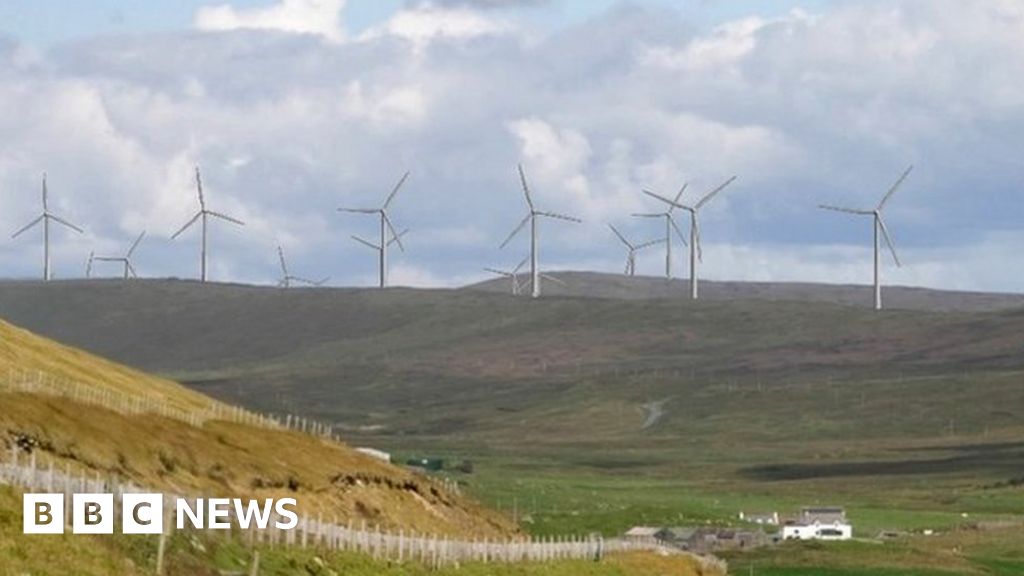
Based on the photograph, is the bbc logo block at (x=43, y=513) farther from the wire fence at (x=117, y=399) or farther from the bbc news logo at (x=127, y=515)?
the wire fence at (x=117, y=399)

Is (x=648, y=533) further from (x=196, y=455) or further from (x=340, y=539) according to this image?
(x=340, y=539)

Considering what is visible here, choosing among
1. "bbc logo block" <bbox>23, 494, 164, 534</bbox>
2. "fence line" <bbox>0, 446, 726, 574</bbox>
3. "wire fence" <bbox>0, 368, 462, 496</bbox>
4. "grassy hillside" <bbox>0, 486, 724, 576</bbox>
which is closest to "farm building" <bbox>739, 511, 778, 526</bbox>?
"wire fence" <bbox>0, 368, 462, 496</bbox>

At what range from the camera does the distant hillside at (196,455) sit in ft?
227

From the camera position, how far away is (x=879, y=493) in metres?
195

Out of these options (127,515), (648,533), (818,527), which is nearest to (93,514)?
(127,515)

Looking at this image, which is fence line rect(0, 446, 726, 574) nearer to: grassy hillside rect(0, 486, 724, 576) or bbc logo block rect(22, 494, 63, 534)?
bbc logo block rect(22, 494, 63, 534)

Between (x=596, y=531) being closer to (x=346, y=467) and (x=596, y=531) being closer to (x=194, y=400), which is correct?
(x=194, y=400)

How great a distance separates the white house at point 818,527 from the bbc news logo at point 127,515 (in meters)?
82.4

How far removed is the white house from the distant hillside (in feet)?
114

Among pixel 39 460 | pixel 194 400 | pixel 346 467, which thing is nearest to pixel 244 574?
pixel 39 460

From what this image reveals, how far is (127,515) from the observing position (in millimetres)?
47500

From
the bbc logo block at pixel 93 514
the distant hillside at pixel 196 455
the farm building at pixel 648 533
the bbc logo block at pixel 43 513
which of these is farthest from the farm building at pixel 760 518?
the bbc logo block at pixel 43 513

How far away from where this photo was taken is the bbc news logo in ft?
145

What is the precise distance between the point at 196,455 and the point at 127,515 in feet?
102
